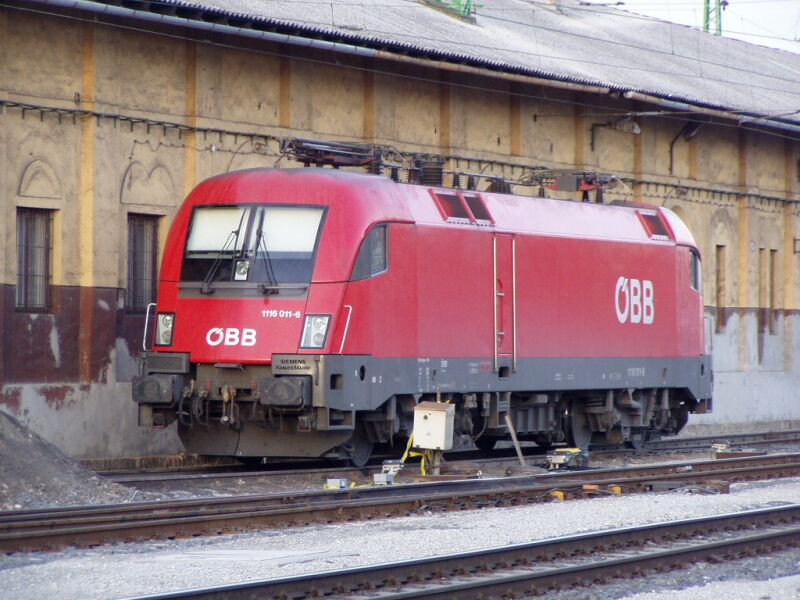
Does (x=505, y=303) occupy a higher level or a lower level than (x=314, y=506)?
higher

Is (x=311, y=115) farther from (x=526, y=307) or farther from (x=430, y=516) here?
(x=430, y=516)

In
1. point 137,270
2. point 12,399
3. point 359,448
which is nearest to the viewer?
point 359,448

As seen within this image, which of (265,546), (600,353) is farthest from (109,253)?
(265,546)

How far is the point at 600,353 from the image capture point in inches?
845

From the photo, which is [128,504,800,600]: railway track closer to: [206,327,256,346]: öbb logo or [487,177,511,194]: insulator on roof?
[206,327,256,346]: öbb logo

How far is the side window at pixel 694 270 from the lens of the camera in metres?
24.0

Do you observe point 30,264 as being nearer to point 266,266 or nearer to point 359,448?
point 266,266

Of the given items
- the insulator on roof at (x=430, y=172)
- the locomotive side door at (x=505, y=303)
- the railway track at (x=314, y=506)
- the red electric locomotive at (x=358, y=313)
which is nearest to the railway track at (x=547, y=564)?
the railway track at (x=314, y=506)

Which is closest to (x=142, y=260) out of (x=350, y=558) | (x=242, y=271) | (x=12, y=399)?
(x=12, y=399)

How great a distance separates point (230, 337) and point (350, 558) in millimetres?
6243

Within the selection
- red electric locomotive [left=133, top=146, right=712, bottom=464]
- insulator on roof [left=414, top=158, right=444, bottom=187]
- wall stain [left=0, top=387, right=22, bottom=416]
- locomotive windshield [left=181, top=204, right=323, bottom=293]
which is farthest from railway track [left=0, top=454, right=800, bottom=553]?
wall stain [left=0, top=387, right=22, bottom=416]

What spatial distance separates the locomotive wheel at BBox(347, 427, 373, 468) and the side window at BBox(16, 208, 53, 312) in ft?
16.3

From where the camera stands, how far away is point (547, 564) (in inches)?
436

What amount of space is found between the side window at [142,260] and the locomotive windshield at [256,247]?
3739mm
